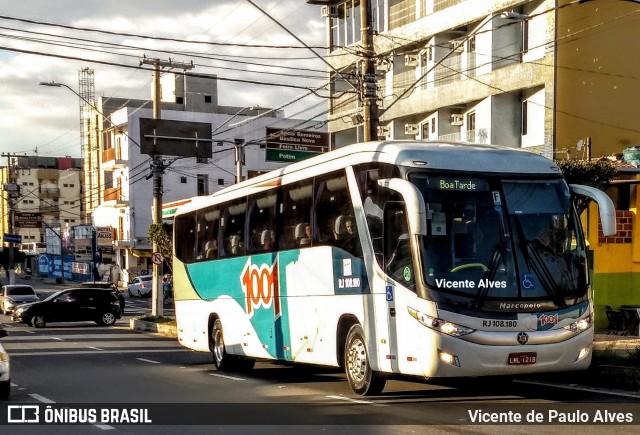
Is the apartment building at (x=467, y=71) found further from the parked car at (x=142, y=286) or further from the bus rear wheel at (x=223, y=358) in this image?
the parked car at (x=142, y=286)

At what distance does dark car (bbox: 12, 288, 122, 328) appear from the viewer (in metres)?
40.3

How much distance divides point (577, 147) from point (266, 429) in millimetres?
24085

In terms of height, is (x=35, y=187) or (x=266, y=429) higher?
(x=35, y=187)

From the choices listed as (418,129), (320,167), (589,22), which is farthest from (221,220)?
→ (418,129)

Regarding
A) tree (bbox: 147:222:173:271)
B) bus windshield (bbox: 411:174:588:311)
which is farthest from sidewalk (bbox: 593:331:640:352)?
tree (bbox: 147:222:173:271)

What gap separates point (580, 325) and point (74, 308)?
3188 centimetres

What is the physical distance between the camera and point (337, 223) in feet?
47.6

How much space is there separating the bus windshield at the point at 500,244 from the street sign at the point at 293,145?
23799 mm

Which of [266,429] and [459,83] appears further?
[459,83]

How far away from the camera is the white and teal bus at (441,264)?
12047 mm

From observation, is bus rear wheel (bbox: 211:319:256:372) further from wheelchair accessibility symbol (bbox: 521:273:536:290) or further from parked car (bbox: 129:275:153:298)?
parked car (bbox: 129:275:153:298)

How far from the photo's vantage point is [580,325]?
12578mm

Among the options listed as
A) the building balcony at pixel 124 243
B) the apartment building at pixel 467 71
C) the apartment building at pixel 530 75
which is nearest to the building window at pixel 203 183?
the building balcony at pixel 124 243

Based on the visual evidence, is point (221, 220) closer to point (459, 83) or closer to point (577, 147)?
point (577, 147)
